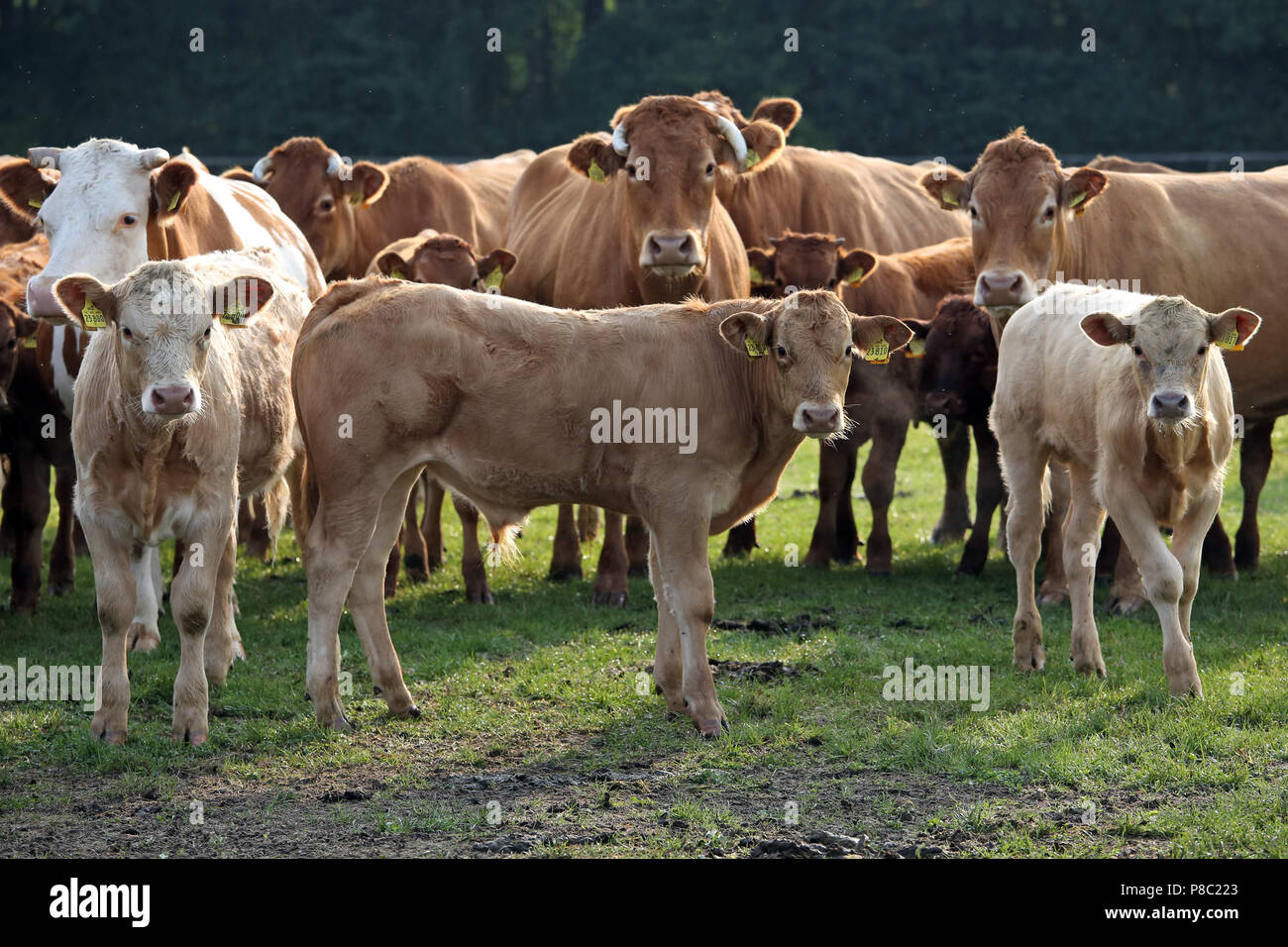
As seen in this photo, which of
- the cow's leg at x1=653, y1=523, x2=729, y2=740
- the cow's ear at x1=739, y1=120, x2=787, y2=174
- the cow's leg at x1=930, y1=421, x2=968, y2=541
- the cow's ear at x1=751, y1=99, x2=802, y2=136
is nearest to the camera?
the cow's leg at x1=653, y1=523, x2=729, y2=740

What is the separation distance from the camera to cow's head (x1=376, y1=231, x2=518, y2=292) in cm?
1017

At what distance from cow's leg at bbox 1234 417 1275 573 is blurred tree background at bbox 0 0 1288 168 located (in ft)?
65.4

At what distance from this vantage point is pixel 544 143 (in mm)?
31594

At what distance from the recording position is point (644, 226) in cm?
943

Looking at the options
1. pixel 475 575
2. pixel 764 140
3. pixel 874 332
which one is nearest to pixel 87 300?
pixel 874 332

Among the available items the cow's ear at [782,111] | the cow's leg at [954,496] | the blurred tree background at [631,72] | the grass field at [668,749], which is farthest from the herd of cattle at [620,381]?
the blurred tree background at [631,72]

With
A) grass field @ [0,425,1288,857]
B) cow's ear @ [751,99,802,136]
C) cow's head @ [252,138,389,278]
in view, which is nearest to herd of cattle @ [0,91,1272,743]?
grass field @ [0,425,1288,857]

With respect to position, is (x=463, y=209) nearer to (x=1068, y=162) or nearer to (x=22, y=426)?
(x=22, y=426)

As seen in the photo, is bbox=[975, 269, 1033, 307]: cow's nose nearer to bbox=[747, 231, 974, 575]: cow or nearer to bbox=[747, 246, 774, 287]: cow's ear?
bbox=[747, 231, 974, 575]: cow

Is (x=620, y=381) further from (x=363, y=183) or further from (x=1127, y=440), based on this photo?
(x=363, y=183)

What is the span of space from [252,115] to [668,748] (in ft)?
93.2

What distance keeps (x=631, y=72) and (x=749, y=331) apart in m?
26.9

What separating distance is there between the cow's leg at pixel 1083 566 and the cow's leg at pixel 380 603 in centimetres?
308
